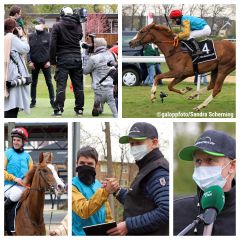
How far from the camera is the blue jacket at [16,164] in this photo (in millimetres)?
9891

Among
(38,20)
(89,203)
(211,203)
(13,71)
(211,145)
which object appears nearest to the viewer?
(211,203)

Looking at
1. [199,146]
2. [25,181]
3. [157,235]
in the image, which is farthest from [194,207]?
[25,181]

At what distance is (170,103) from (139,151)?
1.50 metres

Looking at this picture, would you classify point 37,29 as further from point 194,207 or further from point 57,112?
point 194,207

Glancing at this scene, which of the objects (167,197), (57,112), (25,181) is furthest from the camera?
(57,112)

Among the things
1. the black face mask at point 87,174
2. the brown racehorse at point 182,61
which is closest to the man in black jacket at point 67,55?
the brown racehorse at point 182,61

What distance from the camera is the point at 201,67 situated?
10.6 m

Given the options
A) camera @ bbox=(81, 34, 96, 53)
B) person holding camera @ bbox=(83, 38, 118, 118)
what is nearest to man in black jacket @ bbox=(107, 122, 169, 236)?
person holding camera @ bbox=(83, 38, 118, 118)

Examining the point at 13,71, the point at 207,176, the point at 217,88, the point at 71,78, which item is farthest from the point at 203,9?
the point at 207,176

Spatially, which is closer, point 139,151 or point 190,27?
point 139,151

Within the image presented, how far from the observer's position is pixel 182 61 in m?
10.6

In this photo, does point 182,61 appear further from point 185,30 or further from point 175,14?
point 175,14

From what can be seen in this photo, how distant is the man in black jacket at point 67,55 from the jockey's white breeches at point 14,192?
1056 mm

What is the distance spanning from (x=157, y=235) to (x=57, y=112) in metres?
2.10
